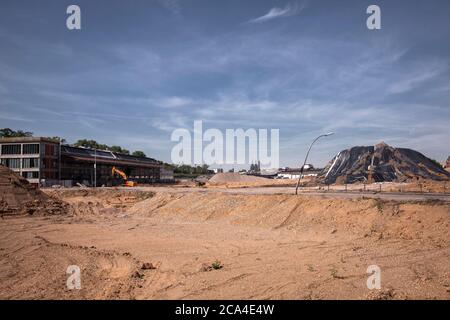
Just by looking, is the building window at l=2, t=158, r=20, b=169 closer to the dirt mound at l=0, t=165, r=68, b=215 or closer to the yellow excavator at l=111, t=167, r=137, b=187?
the yellow excavator at l=111, t=167, r=137, b=187

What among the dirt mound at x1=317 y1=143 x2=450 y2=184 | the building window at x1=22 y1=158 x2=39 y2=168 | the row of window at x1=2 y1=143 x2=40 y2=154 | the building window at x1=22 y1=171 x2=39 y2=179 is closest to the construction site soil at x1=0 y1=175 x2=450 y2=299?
the dirt mound at x1=317 y1=143 x2=450 y2=184

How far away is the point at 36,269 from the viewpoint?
1338cm

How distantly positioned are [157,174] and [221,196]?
270 feet

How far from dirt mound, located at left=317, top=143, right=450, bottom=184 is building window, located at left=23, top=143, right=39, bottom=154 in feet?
170

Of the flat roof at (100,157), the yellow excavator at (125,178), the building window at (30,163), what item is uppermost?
the flat roof at (100,157)

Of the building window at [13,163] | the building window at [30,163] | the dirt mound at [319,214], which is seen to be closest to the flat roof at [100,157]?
the building window at [30,163]

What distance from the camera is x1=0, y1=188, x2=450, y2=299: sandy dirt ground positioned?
1055 centimetres

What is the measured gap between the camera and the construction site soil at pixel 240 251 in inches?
415

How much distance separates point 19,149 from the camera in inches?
2692

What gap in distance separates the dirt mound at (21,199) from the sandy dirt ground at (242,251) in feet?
6.37

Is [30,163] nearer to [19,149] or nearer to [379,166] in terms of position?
[19,149]

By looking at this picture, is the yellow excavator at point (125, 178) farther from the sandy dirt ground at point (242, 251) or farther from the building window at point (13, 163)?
the sandy dirt ground at point (242, 251)

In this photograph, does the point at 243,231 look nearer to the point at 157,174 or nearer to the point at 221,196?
the point at 221,196
